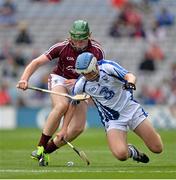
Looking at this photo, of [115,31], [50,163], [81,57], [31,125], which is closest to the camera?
[81,57]

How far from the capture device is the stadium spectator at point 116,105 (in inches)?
472

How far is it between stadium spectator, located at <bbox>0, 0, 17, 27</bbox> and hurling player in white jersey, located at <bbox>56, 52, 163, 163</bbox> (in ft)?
57.4

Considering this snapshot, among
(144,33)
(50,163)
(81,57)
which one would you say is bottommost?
(50,163)

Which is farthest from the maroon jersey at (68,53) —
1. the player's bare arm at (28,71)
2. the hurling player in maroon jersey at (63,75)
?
the player's bare arm at (28,71)

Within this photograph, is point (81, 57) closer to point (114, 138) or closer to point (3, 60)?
point (114, 138)

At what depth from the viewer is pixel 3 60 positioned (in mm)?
28672

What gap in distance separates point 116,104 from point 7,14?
705 inches

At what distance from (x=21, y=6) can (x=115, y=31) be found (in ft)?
12.4

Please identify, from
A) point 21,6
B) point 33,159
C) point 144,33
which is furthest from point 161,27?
point 33,159

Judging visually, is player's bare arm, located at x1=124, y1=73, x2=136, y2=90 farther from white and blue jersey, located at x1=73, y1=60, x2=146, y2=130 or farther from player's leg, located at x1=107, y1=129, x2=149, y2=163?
player's leg, located at x1=107, y1=129, x2=149, y2=163

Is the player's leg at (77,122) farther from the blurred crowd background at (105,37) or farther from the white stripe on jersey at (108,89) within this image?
the blurred crowd background at (105,37)

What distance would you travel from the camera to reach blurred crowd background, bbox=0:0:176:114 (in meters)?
27.8

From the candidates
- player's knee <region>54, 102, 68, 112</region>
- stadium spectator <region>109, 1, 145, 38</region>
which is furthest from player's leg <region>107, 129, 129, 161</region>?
stadium spectator <region>109, 1, 145, 38</region>

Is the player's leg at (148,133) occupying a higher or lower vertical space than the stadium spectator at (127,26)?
lower
